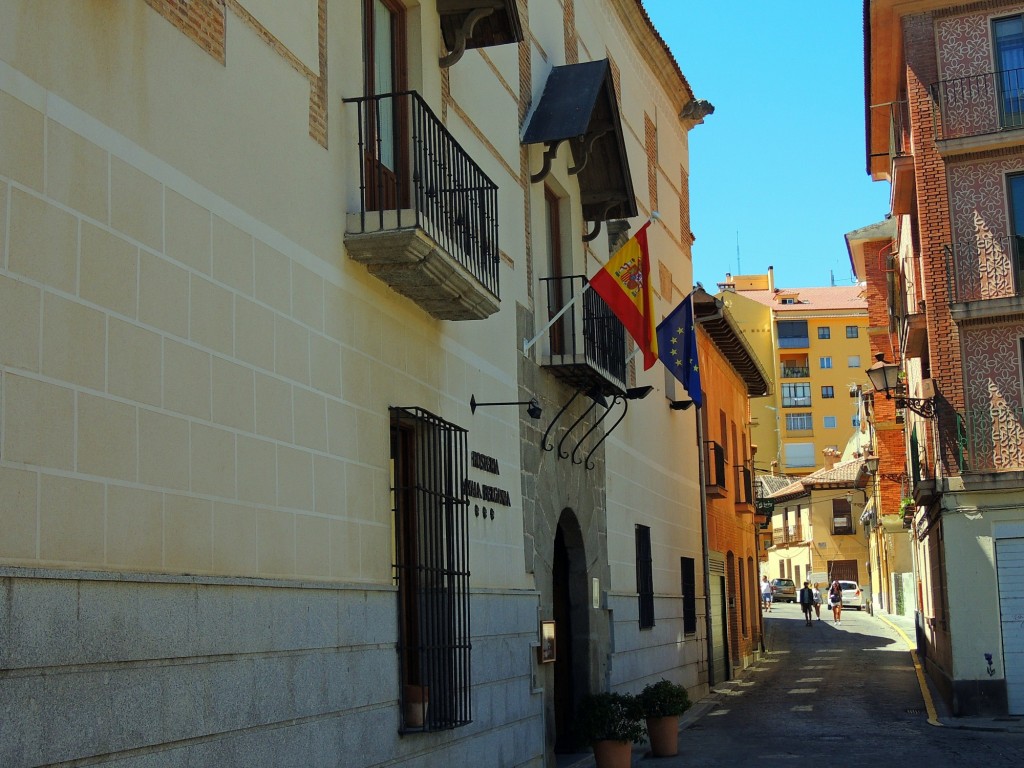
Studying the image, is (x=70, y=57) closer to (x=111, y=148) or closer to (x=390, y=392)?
(x=111, y=148)

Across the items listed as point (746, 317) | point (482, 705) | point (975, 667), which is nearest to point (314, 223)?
point (482, 705)

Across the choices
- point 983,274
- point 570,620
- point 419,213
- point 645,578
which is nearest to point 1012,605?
point 983,274

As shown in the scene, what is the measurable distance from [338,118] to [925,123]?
1520cm

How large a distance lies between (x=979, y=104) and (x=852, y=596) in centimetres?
4852

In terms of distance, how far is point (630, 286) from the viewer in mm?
13609

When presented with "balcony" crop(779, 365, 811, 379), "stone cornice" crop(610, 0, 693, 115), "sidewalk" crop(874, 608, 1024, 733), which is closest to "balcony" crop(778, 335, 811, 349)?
"balcony" crop(779, 365, 811, 379)

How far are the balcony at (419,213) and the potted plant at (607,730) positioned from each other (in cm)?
505

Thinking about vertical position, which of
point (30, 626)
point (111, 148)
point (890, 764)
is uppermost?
point (111, 148)

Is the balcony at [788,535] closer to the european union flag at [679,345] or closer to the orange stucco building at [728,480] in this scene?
the orange stucco building at [728,480]

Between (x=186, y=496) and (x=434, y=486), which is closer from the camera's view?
(x=186, y=496)

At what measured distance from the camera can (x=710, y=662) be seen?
25125 mm

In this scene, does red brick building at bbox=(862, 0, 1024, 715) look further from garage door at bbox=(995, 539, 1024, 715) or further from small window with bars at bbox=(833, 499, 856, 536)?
small window with bars at bbox=(833, 499, 856, 536)

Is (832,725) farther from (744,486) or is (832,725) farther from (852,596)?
(852,596)

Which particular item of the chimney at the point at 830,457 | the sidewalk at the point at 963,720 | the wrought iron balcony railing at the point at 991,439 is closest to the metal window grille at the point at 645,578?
the sidewalk at the point at 963,720
